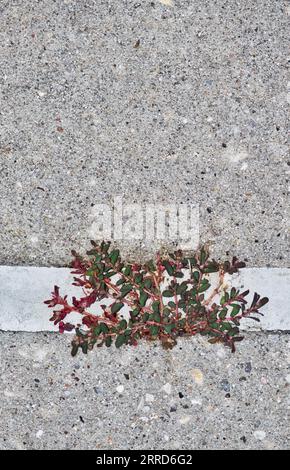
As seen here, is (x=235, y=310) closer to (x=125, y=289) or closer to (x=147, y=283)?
(x=147, y=283)

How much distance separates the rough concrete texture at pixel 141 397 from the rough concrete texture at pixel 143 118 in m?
0.51

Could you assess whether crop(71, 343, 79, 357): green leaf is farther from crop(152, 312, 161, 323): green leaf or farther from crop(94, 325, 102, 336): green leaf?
crop(152, 312, 161, 323): green leaf

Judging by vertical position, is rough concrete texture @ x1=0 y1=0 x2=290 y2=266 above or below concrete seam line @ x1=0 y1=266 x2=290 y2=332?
above

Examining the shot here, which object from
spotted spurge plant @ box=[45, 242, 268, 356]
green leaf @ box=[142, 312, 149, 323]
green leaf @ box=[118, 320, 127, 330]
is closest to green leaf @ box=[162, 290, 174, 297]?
spotted spurge plant @ box=[45, 242, 268, 356]

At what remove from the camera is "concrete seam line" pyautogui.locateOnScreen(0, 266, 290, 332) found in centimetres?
326

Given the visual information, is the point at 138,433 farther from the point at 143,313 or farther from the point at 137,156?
the point at 137,156

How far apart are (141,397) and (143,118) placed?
57.3 inches

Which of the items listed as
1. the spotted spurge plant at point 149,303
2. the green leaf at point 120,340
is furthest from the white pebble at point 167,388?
the green leaf at point 120,340

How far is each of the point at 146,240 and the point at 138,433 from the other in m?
0.99

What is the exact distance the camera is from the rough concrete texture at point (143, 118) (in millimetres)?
3328

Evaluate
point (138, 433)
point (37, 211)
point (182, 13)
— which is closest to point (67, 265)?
point (37, 211)

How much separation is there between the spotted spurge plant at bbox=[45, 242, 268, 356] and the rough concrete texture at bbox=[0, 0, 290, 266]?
170 mm

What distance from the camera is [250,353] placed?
3.29 m

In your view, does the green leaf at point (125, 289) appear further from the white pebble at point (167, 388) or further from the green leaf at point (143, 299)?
the white pebble at point (167, 388)
